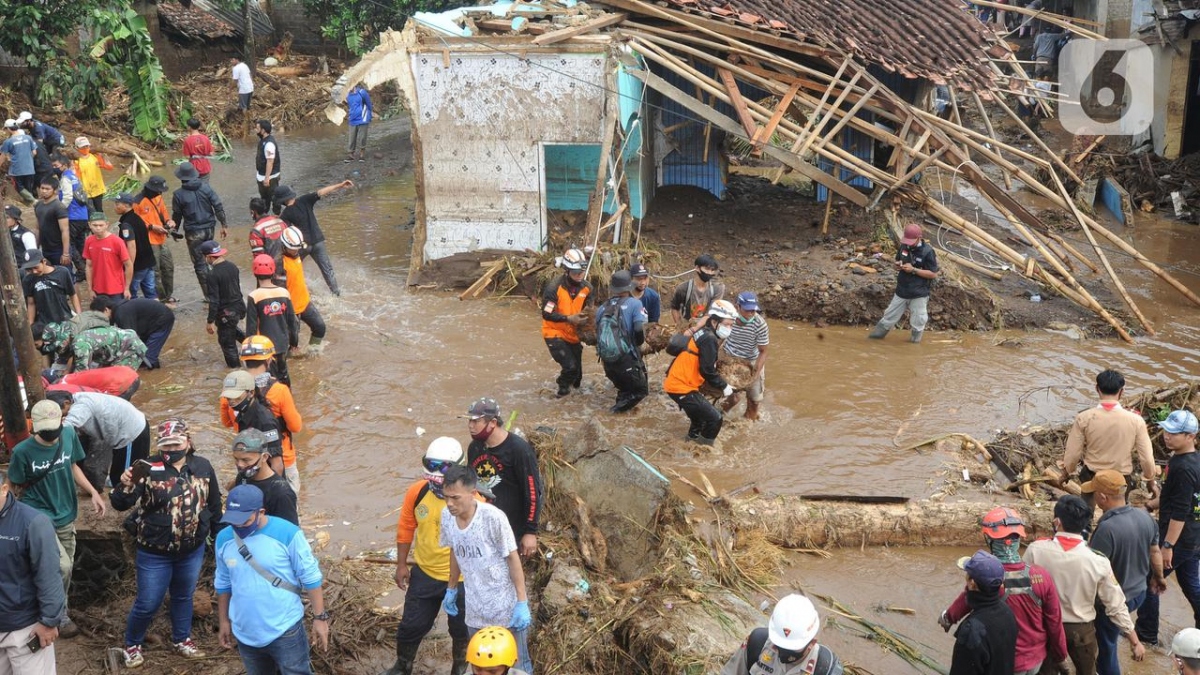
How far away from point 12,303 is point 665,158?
10.8 meters

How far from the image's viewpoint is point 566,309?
34.0ft

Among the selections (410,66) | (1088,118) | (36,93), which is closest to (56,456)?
(410,66)

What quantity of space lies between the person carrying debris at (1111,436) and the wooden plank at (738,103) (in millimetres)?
6356

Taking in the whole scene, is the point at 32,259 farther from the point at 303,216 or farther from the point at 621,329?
the point at 621,329

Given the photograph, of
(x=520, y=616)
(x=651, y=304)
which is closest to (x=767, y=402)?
(x=651, y=304)

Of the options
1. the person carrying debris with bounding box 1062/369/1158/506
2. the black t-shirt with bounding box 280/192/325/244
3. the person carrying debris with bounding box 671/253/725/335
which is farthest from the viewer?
the black t-shirt with bounding box 280/192/325/244

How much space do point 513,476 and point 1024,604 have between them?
2.96 m

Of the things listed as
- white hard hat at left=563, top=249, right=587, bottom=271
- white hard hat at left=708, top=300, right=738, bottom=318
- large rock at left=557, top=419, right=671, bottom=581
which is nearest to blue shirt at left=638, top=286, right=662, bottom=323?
white hard hat at left=563, top=249, right=587, bottom=271

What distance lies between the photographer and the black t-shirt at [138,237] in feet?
38.8

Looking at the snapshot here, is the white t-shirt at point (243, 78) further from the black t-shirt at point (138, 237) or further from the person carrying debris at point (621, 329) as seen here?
the person carrying debris at point (621, 329)

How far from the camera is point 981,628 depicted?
5.28m

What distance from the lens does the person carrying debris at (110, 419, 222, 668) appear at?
6.27m

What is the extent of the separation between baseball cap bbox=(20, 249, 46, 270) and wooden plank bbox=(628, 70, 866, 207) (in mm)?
6966

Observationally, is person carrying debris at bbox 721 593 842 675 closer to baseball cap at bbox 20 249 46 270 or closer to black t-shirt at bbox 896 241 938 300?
black t-shirt at bbox 896 241 938 300
